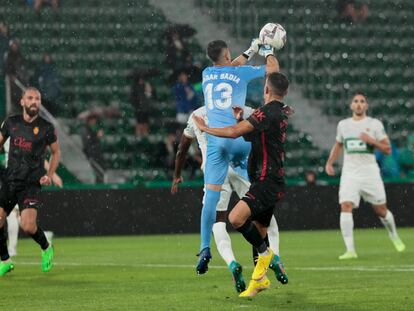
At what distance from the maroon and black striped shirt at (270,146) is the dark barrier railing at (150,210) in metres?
11.6

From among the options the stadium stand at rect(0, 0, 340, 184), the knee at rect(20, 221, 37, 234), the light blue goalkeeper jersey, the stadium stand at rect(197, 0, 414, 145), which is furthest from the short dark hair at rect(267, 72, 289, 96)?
the stadium stand at rect(197, 0, 414, 145)

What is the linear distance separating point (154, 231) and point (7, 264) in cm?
902

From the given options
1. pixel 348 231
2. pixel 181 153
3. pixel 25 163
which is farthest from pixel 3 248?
pixel 348 231

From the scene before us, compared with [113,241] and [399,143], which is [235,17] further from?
[113,241]

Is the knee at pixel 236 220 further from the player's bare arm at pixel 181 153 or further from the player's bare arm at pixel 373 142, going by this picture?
the player's bare arm at pixel 373 142

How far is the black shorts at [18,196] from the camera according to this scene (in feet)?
41.3

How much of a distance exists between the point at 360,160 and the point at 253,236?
669 centimetres

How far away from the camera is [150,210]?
849 inches

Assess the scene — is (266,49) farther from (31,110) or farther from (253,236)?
(31,110)

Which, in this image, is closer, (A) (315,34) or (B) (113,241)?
(B) (113,241)

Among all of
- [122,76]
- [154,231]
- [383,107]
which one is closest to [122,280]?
[154,231]

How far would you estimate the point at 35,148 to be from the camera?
12.6m

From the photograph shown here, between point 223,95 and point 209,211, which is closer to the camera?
point 209,211

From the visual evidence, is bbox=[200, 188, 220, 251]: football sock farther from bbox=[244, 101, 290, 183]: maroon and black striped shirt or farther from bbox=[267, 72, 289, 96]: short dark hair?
bbox=[267, 72, 289, 96]: short dark hair
